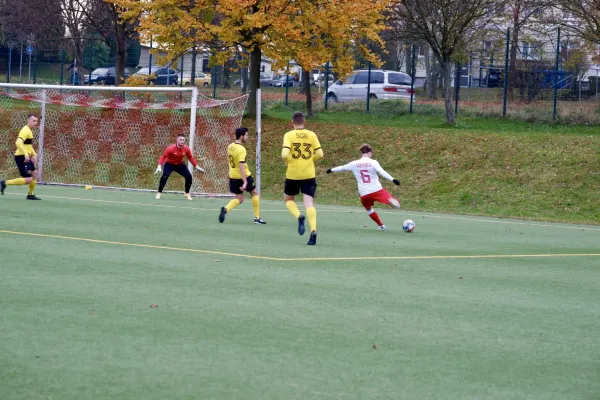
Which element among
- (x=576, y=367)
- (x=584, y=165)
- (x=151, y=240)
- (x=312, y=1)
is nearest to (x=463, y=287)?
(x=576, y=367)

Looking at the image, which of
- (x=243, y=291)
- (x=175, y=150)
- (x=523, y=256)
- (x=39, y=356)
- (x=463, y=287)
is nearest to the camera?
(x=39, y=356)

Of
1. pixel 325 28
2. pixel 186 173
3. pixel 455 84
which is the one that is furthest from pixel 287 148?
pixel 455 84

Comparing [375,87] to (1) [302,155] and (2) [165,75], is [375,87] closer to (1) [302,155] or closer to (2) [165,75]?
(2) [165,75]

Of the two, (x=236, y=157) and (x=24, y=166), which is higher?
(x=236, y=157)

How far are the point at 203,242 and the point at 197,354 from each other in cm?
642

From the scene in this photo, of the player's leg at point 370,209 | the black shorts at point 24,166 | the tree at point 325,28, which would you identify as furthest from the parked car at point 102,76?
the player's leg at point 370,209

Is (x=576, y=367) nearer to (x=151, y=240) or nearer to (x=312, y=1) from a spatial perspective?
(x=151, y=240)

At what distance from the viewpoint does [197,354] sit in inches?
261

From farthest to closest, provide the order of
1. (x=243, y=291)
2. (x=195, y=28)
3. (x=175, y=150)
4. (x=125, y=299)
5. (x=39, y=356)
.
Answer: (x=195, y=28)
(x=175, y=150)
(x=243, y=291)
(x=125, y=299)
(x=39, y=356)

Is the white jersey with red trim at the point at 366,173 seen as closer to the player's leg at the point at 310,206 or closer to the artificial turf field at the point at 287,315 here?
the artificial turf field at the point at 287,315

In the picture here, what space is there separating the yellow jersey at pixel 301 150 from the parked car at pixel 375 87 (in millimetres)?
22677

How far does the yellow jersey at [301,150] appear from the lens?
13.7 meters

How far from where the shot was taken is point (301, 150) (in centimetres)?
1371

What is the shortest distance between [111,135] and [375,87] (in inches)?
499
